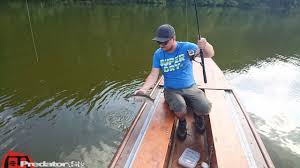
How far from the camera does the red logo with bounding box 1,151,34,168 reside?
5273 millimetres

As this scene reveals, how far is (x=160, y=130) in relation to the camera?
4.50 meters

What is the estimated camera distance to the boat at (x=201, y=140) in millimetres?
3771

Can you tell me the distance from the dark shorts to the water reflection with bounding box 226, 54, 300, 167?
2.79 m

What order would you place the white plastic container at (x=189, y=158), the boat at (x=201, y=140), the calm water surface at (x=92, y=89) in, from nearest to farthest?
the boat at (x=201, y=140) → the white plastic container at (x=189, y=158) → the calm water surface at (x=92, y=89)

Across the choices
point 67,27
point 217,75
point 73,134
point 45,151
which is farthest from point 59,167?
point 67,27

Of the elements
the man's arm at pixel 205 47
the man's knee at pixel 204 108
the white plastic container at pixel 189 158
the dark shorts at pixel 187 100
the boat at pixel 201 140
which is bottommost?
the white plastic container at pixel 189 158

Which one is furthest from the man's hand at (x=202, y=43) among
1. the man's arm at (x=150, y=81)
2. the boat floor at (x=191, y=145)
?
the boat floor at (x=191, y=145)

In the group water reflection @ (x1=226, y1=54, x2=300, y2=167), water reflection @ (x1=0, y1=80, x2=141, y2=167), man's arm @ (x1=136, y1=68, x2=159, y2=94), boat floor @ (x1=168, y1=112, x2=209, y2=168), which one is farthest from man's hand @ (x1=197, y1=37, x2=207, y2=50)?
water reflection @ (x1=226, y1=54, x2=300, y2=167)

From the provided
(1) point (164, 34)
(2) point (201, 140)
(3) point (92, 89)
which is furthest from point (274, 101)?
(1) point (164, 34)

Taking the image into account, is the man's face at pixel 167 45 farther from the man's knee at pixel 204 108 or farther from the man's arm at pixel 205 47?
the man's knee at pixel 204 108

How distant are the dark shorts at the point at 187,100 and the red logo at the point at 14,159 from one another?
127 inches

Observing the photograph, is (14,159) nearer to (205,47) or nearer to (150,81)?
(150,81)

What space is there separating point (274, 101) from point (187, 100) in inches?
238

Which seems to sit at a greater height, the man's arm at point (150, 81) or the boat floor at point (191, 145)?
the man's arm at point (150, 81)
